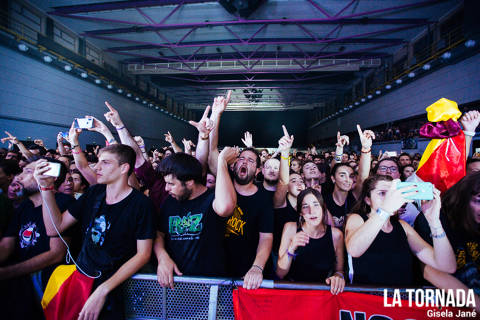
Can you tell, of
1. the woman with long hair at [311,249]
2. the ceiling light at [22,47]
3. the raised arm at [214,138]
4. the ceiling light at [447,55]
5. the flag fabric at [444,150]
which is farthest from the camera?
the ceiling light at [447,55]

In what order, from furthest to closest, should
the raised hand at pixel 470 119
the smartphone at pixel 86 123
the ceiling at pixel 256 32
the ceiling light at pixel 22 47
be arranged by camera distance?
the ceiling at pixel 256 32, the ceiling light at pixel 22 47, the smartphone at pixel 86 123, the raised hand at pixel 470 119

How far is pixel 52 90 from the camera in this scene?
9836mm

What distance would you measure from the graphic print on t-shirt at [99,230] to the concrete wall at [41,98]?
9004 mm

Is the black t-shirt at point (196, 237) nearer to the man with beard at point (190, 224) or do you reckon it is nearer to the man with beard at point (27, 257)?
the man with beard at point (190, 224)

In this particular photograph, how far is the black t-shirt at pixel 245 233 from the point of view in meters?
2.07

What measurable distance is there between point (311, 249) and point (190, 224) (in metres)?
1.01

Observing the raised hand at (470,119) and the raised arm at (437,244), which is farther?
the raised hand at (470,119)

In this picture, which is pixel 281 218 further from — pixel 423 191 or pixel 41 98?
pixel 41 98

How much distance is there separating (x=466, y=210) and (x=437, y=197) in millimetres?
540

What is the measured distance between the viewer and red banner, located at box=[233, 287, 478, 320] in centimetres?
153

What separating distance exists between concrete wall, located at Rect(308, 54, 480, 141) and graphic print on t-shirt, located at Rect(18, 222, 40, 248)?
11.4 m

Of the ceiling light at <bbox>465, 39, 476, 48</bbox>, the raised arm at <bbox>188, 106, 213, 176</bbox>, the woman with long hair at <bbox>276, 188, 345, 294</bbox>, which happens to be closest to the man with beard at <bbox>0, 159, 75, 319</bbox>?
the raised arm at <bbox>188, 106, 213, 176</bbox>

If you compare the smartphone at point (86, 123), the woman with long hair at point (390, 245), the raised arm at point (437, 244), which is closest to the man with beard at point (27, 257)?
the smartphone at point (86, 123)

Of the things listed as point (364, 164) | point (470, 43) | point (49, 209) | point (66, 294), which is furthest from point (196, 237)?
point (470, 43)
